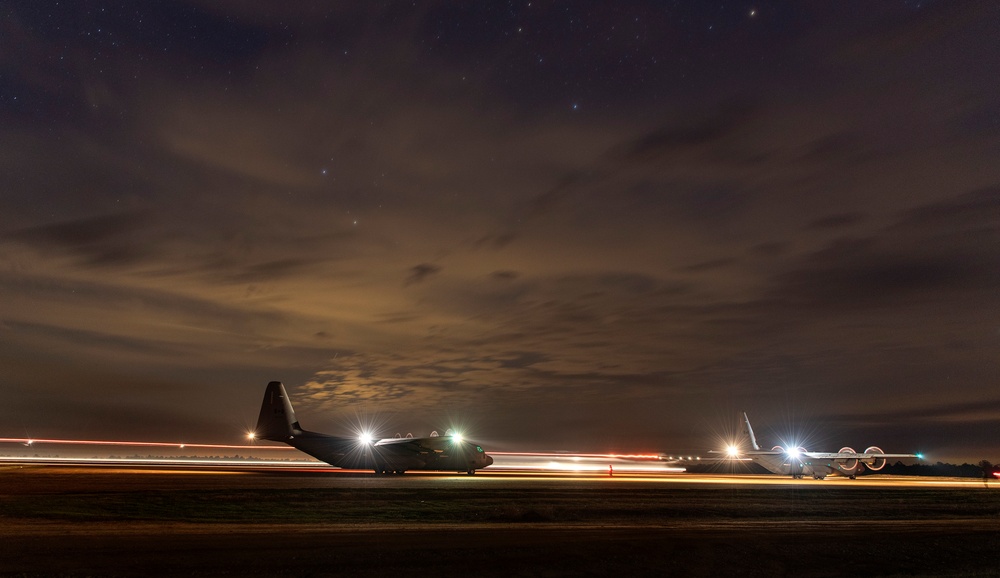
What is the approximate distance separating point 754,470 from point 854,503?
5166cm

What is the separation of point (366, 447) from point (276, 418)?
9.18 meters

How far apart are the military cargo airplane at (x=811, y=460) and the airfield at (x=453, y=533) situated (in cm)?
2971

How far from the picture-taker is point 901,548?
70.6ft

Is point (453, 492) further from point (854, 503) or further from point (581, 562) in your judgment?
point (854, 503)

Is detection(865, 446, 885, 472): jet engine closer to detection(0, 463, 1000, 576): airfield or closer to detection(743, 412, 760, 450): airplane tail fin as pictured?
detection(743, 412, 760, 450): airplane tail fin

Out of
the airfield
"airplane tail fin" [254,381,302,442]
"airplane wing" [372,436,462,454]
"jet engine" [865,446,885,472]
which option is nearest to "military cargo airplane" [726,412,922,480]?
"jet engine" [865,446,885,472]

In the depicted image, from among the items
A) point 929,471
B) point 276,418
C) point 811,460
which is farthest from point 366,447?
point 929,471

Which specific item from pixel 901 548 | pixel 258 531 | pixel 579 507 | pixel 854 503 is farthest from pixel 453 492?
pixel 854 503

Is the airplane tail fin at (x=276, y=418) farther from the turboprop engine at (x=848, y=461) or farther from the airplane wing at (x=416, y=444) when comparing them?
the turboprop engine at (x=848, y=461)

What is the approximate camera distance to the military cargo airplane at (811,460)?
64625 mm

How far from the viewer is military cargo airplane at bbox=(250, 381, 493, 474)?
5297cm

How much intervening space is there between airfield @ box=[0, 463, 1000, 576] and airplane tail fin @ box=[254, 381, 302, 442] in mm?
19354

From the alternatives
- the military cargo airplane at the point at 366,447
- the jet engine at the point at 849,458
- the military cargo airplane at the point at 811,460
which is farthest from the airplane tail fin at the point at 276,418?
the jet engine at the point at 849,458

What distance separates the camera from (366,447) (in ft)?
174
